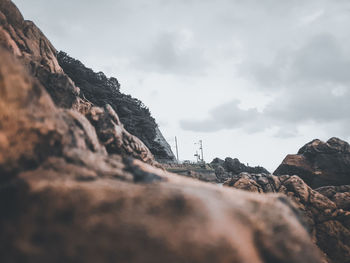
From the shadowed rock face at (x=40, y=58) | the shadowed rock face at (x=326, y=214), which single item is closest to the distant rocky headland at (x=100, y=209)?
the shadowed rock face at (x=40, y=58)

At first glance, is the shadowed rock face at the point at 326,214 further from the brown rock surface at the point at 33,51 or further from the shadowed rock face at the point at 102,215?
the brown rock surface at the point at 33,51

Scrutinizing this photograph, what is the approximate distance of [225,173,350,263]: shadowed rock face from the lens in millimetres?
8875

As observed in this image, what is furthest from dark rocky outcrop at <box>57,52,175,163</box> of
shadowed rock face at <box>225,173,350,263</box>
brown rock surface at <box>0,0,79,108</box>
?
shadowed rock face at <box>225,173,350,263</box>

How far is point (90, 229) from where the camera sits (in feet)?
6.23

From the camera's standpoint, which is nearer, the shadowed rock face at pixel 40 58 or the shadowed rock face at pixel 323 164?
the shadowed rock face at pixel 40 58

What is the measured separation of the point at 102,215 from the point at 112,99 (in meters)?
27.8

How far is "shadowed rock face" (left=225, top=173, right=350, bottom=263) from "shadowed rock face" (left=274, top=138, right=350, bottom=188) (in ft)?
16.5

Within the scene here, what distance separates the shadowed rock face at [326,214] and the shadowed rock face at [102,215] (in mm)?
9128

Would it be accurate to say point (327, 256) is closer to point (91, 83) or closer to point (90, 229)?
point (90, 229)

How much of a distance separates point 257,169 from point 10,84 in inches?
1921

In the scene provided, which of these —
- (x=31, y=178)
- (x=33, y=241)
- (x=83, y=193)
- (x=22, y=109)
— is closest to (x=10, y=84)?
(x=22, y=109)

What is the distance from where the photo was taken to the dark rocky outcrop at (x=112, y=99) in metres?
25.1

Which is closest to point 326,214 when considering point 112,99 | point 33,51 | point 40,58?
point 40,58

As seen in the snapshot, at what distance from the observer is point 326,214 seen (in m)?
9.61
